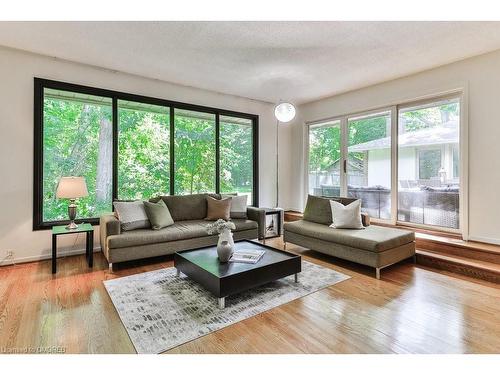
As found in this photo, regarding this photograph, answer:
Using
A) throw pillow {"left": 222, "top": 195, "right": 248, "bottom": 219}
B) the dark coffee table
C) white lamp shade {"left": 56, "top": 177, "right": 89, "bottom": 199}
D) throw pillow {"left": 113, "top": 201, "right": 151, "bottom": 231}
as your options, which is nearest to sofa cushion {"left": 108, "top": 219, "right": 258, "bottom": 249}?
throw pillow {"left": 113, "top": 201, "right": 151, "bottom": 231}

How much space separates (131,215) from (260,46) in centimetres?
265

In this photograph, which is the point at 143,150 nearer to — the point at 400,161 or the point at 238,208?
the point at 238,208

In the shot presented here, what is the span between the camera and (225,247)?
2.57 meters

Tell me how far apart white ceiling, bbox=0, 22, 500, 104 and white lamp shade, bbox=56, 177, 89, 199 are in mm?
1607

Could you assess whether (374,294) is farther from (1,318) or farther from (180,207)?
(1,318)

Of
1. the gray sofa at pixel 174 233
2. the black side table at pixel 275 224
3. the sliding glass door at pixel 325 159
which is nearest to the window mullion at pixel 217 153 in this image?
the gray sofa at pixel 174 233

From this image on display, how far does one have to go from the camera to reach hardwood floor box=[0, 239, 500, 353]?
5.78 feet

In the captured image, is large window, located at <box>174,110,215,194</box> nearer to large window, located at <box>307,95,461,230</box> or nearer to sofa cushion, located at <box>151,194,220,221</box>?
sofa cushion, located at <box>151,194,220,221</box>

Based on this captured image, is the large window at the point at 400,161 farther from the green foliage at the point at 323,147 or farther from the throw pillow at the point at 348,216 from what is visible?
the throw pillow at the point at 348,216

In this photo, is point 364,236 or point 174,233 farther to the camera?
point 174,233

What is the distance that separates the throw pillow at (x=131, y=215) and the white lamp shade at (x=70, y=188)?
424 mm

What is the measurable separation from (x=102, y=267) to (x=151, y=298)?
123 cm

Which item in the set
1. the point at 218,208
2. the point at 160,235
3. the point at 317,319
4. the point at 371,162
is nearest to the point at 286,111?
the point at 218,208
